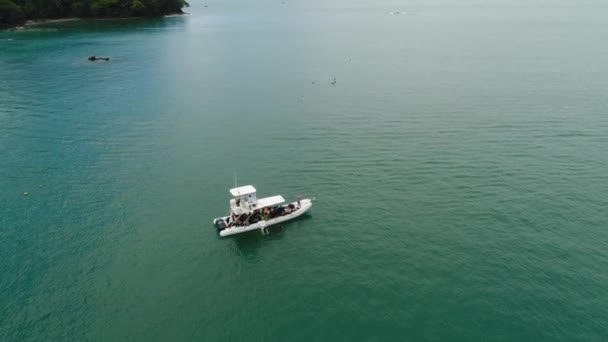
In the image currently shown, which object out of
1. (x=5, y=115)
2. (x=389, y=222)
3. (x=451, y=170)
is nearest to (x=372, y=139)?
(x=451, y=170)

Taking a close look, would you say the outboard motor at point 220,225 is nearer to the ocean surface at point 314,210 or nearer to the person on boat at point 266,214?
the ocean surface at point 314,210

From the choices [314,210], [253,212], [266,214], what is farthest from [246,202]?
[314,210]

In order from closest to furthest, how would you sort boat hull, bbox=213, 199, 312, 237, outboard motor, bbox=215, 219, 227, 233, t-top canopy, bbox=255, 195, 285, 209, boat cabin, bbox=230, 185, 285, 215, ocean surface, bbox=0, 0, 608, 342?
ocean surface, bbox=0, 0, 608, 342 < boat hull, bbox=213, 199, 312, 237 < outboard motor, bbox=215, 219, 227, 233 < boat cabin, bbox=230, 185, 285, 215 < t-top canopy, bbox=255, 195, 285, 209

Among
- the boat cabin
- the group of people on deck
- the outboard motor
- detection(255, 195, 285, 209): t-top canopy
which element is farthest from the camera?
detection(255, 195, 285, 209): t-top canopy

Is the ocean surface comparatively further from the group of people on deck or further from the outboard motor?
the group of people on deck

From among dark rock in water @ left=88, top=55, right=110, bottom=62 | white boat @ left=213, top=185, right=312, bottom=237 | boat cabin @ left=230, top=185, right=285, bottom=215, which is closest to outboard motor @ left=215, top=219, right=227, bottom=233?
white boat @ left=213, top=185, right=312, bottom=237

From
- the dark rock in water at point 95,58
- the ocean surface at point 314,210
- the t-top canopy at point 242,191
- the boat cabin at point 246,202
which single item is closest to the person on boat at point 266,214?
the boat cabin at point 246,202

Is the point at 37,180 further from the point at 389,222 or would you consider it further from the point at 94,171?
the point at 389,222
